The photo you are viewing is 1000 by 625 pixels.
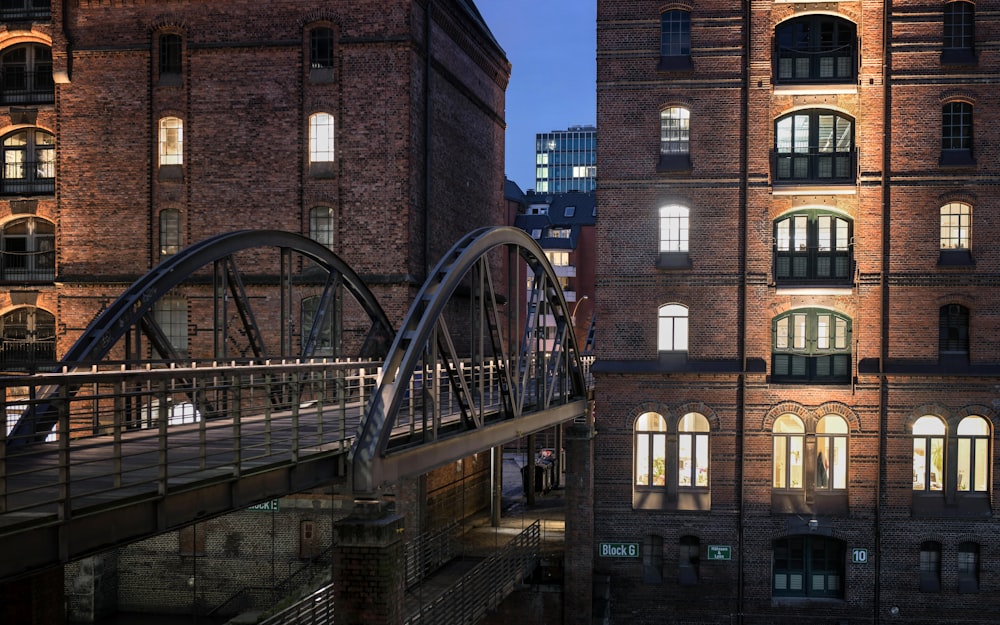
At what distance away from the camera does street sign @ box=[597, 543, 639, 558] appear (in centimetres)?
2480

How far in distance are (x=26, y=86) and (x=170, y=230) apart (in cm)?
643

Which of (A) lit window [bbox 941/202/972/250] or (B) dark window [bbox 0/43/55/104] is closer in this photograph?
(A) lit window [bbox 941/202/972/250]

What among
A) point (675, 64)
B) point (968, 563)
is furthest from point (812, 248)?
point (968, 563)

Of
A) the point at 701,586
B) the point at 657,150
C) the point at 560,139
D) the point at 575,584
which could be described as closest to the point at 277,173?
the point at 657,150

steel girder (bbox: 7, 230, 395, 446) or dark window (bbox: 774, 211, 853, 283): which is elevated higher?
dark window (bbox: 774, 211, 853, 283)

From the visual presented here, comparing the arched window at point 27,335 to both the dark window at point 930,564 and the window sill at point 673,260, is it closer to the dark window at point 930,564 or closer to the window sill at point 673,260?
the window sill at point 673,260

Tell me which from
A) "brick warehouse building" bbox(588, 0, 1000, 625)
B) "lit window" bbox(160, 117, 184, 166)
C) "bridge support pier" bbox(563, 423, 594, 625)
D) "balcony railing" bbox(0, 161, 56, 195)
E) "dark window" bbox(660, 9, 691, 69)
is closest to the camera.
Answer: "bridge support pier" bbox(563, 423, 594, 625)

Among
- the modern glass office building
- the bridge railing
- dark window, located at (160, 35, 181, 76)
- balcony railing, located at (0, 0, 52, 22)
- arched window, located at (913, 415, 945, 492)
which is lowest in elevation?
arched window, located at (913, 415, 945, 492)

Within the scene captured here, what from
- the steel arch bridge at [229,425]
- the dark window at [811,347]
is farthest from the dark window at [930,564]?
the steel arch bridge at [229,425]

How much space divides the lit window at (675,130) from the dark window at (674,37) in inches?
44.9

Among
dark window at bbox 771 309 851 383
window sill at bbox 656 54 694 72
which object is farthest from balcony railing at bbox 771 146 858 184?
dark window at bbox 771 309 851 383

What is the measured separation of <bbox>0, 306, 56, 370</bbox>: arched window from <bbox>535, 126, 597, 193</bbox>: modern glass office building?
495ft

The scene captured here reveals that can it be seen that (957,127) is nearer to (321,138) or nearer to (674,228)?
(674,228)

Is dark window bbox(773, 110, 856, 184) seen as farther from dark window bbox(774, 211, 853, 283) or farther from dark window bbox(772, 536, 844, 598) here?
dark window bbox(772, 536, 844, 598)
